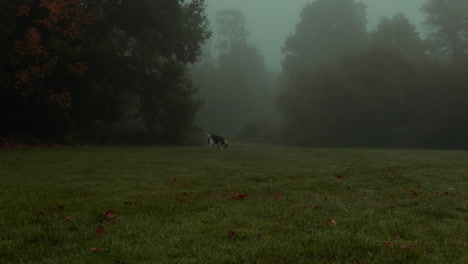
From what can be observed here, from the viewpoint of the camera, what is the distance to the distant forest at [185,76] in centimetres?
2550

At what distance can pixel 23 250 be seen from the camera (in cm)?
463

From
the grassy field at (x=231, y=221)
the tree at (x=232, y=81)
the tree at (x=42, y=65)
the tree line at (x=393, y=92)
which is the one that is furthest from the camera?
the tree at (x=232, y=81)

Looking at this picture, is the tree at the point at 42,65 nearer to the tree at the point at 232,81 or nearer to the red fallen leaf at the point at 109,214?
the red fallen leaf at the point at 109,214

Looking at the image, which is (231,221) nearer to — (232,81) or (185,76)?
(185,76)

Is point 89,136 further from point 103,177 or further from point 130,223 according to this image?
point 130,223

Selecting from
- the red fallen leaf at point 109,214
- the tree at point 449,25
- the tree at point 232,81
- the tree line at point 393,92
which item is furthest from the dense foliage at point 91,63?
the tree at point 232,81

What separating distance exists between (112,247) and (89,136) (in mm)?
27738

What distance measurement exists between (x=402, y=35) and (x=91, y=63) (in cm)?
4271

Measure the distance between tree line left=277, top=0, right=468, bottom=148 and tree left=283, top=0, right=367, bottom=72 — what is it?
8.36 m

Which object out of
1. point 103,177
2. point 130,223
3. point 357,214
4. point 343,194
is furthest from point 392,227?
point 103,177

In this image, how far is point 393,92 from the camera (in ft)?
140

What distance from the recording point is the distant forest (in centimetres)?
2550

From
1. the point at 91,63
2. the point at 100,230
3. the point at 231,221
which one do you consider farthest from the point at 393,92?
the point at 100,230

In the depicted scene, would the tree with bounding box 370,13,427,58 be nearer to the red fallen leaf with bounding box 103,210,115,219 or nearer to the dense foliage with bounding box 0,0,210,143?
the dense foliage with bounding box 0,0,210,143
